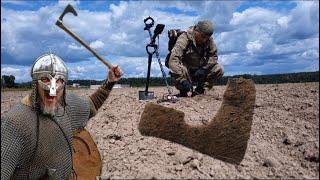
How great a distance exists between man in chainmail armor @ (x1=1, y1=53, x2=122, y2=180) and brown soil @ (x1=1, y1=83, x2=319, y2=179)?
4.25m

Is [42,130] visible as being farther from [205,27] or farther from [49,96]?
[205,27]

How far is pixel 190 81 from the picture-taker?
10250 mm

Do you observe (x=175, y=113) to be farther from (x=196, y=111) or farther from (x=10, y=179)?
(x=196, y=111)

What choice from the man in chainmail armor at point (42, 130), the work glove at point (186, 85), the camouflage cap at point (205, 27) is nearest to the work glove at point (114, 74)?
the man in chainmail armor at point (42, 130)

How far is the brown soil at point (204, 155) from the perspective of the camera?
927 centimetres

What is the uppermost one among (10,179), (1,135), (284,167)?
(1,135)

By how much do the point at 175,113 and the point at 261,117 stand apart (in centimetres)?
685

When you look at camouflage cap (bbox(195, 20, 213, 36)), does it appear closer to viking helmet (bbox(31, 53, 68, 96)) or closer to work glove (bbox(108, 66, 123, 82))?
work glove (bbox(108, 66, 123, 82))

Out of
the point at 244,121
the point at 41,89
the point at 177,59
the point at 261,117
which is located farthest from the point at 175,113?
the point at 261,117

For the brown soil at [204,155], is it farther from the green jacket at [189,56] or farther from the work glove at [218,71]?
the green jacket at [189,56]

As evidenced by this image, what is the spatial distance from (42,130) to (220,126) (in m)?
1.25

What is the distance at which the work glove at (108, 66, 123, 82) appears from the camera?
16.0ft

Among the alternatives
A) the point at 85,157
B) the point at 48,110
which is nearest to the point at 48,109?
the point at 48,110

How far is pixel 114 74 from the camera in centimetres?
494
